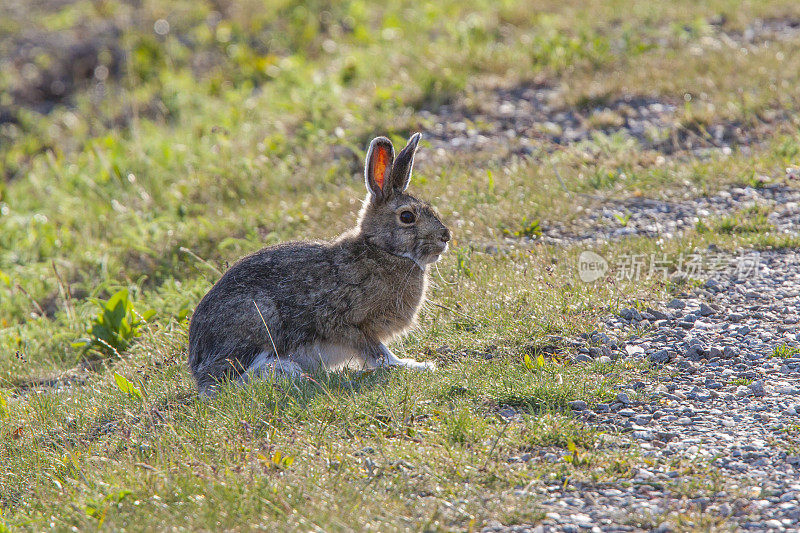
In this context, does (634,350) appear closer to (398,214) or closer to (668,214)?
(398,214)

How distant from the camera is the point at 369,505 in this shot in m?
4.55

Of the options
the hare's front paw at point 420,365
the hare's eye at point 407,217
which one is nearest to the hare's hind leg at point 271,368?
the hare's front paw at point 420,365

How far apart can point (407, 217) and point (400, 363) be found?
3.75ft

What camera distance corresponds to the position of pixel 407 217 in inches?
265

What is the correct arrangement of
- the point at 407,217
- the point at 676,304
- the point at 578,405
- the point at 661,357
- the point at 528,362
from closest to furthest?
the point at 578,405, the point at 528,362, the point at 661,357, the point at 407,217, the point at 676,304

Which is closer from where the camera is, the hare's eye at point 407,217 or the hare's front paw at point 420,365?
the hare's front paw at point 420,365

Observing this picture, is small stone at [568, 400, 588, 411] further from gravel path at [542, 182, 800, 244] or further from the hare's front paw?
gravel path at [542, 182, 800, 244]

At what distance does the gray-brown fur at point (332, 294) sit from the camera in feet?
20.8

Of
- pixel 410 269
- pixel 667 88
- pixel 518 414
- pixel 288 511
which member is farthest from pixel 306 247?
pixel 667 88

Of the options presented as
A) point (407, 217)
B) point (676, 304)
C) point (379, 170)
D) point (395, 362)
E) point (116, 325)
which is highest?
point (379, 170)

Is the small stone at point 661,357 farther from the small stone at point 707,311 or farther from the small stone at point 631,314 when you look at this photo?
the small stone at point 707,311

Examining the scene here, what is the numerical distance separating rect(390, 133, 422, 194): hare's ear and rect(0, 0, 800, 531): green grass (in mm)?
1144

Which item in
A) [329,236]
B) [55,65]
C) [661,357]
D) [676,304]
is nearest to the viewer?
[661,357]

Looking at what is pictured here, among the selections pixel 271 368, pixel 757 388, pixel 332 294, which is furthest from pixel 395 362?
pixel 757 388
